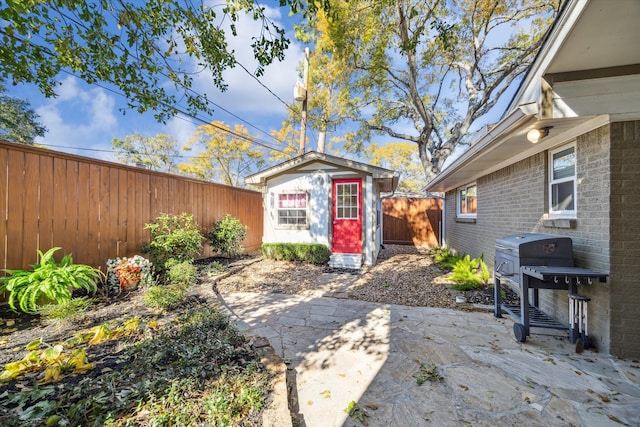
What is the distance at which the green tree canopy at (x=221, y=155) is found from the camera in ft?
64.1

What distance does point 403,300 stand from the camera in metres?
4.25

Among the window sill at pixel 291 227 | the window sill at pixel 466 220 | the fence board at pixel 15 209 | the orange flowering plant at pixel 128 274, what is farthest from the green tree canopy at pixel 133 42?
the window sill at pixel 466 220

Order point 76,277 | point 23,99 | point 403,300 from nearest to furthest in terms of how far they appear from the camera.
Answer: point 76,277, point 403,300, point 23,99

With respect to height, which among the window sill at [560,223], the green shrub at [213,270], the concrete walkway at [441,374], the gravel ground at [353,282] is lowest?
the gravel ground at [353,282]

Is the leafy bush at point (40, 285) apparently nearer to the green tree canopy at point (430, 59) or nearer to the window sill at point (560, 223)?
the window sill at point (560, 223)

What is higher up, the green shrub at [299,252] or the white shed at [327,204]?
the white shed at [327,204]

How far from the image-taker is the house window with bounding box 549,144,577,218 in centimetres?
311

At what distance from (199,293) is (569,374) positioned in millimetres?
Result: 4481

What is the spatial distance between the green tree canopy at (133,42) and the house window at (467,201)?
A: 6422 mm

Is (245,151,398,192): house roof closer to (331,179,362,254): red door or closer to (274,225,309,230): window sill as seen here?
(331,179,362,254): red door

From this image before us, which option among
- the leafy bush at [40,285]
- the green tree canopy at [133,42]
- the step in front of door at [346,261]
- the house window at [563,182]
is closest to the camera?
the green tree canopy at [133,42]

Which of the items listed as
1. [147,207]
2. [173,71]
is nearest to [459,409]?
[173,71]

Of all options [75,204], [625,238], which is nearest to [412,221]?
[625,238]

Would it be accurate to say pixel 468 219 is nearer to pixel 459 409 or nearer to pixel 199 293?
pixel 459 409
